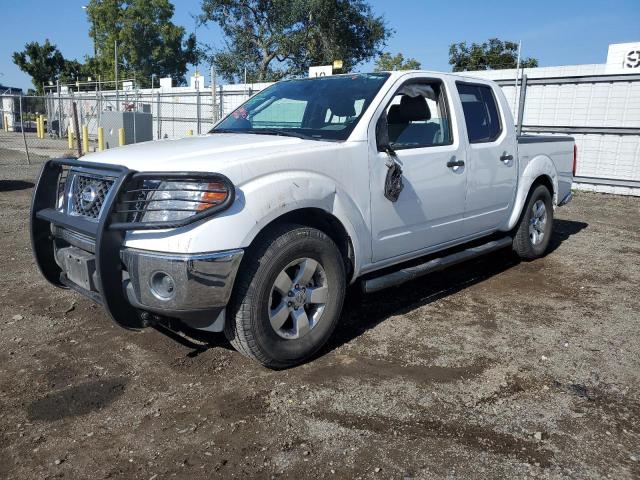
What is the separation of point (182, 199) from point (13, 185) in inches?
388

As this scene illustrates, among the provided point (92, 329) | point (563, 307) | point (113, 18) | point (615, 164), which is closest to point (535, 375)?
point (563, 307)

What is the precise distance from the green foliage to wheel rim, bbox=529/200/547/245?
198 feet

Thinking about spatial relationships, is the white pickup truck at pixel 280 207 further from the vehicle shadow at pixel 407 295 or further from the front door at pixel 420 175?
the vehicle shadow at pixel 407 295

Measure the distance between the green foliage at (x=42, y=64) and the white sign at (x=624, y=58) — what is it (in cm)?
5720

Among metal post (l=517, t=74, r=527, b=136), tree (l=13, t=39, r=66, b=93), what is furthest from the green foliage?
metal post (l=517, t=74, r=527, b=136)

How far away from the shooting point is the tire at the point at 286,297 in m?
3.08

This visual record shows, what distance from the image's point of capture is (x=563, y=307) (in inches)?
188

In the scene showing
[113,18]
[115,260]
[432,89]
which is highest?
[113,18]

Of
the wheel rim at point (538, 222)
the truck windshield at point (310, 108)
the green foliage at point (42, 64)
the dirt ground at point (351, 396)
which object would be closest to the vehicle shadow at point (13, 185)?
the dirt ground at point (351, 396)

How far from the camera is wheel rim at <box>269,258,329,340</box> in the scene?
3.27 meters

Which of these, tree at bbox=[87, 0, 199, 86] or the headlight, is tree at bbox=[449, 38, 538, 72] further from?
the headlight

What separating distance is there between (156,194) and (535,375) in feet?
8.44

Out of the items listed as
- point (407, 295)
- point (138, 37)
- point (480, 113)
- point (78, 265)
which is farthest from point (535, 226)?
point (138, 37)

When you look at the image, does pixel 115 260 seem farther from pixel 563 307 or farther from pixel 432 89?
→ pixel 563 307
